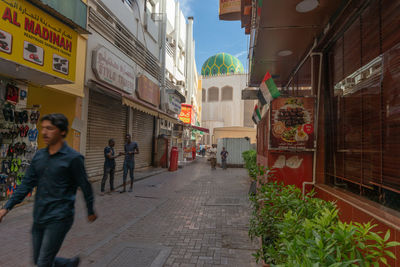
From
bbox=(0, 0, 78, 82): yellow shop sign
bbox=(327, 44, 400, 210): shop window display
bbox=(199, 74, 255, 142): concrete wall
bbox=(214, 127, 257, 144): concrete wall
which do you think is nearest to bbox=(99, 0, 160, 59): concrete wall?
bbox=(0, 0, 78, 82): yellow shop sign

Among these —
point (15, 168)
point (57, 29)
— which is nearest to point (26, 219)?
point (15, 168)

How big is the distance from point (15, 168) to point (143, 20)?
1090 cm

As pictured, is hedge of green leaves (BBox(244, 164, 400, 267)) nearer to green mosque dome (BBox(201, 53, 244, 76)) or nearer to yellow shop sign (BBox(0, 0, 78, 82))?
yellow shop sign (BBox(0, 0, 78, 82))

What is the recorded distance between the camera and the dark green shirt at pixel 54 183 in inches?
85.0

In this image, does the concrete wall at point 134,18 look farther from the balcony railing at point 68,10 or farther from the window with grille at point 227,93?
the window with grille at point 227,93

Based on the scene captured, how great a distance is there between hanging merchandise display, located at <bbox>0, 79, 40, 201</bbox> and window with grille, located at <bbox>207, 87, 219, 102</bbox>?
48.4m

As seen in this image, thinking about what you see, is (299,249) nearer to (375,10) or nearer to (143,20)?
(375,10)

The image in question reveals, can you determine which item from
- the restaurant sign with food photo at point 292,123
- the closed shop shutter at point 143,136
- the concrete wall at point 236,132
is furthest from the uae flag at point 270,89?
the concrete wall at point 236,132

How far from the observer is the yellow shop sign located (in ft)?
16.1

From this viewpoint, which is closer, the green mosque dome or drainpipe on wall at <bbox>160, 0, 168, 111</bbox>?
drainpipe on wall at <bbox>160, 0, 168, 111</bbox>

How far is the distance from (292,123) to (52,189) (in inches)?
148

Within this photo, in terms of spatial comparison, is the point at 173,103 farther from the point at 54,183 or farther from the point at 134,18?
the point at 54,183

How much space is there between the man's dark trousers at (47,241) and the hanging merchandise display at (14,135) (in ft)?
14.3

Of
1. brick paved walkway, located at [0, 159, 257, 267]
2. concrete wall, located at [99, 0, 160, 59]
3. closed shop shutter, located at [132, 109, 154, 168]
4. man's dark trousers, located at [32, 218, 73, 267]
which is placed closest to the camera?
man's dark trousers, located at [32, 218, 73, 267]
